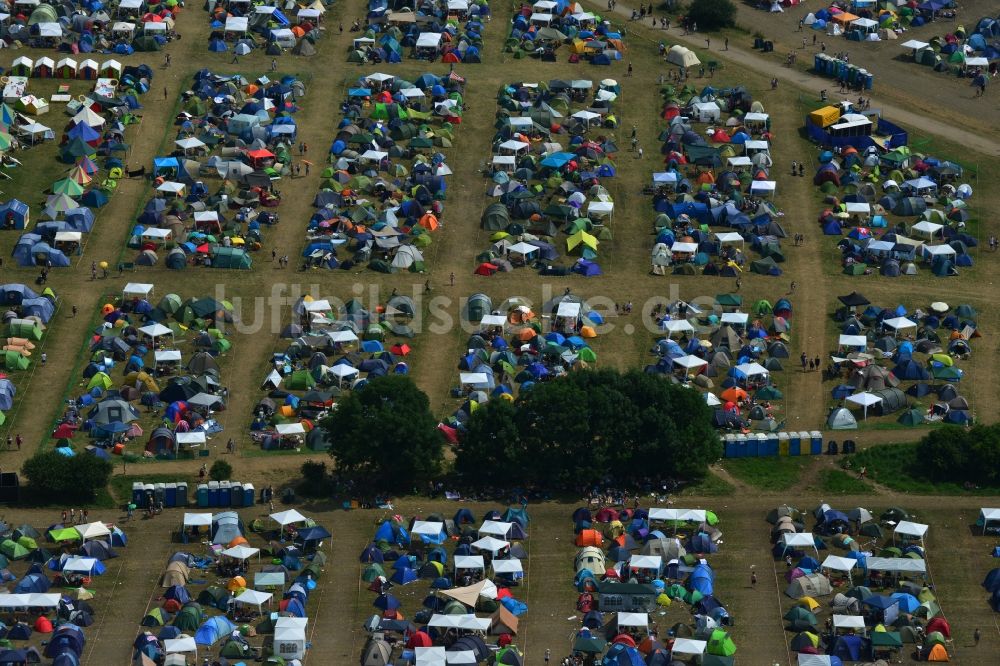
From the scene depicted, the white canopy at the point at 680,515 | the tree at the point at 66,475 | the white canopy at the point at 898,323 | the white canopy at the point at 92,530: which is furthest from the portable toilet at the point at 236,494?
the white canopy at the point at 898,323

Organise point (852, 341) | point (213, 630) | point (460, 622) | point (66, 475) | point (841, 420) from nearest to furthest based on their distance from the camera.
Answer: point (213, 630) < point (460, 622) < point (66, 475) < point (841, 420) < point (852, 341)

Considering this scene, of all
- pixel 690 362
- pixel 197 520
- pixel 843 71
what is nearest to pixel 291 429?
pixel 197 520

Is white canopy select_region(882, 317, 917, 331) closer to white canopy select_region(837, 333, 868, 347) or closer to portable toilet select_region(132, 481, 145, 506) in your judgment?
white canopy select_region(837, 333, 868, 347)

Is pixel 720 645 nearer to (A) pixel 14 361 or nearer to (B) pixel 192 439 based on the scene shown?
(B) pixel 192 439

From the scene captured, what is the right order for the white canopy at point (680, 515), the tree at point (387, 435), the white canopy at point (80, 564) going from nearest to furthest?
the white canopy at point (80, 564) < the white canopy at point (680, 515) < the tree at point (387, 435)

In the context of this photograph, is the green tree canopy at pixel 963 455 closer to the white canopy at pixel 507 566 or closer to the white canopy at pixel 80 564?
the white canopy at pixel 507 566

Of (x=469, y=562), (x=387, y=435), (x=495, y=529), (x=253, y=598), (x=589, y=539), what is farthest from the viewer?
(x=387, y=435)

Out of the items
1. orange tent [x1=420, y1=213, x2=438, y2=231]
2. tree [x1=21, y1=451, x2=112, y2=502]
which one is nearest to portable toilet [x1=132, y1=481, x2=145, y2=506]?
tree [x1=21, y1=451, x2=112, y2=502]
